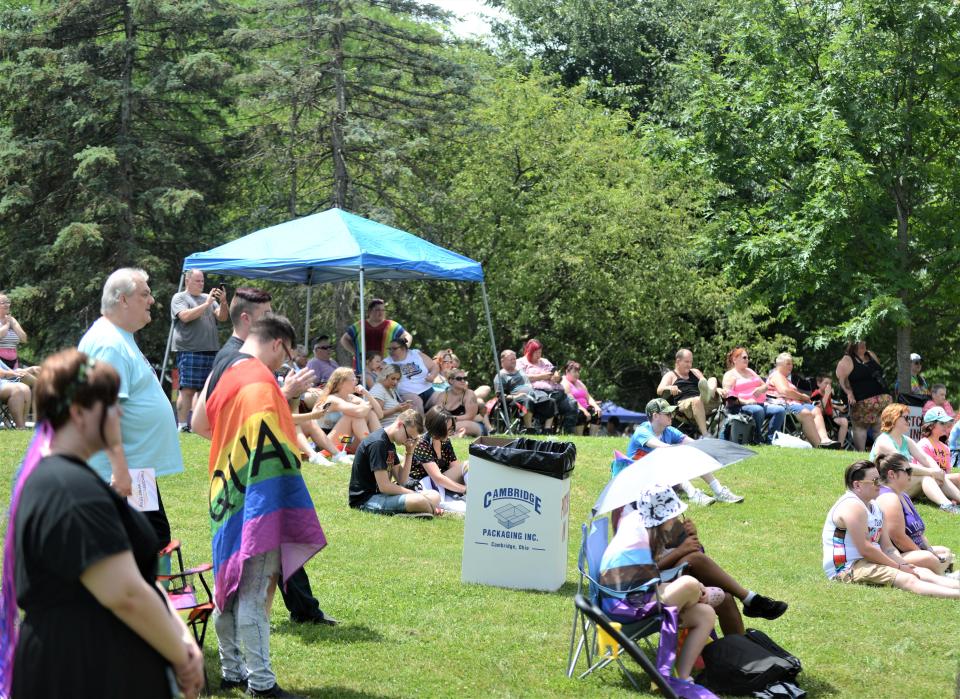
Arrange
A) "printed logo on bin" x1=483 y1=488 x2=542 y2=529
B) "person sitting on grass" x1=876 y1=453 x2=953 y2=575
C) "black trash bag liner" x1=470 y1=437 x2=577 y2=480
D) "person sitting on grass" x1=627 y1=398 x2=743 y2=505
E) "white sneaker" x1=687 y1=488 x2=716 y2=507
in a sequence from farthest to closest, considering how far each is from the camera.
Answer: "white sneaker" x1=687 y1=488 x2=716 y2=507 → "person sitting on grass" x1=627 y1=398 x2=743 y2=505 → "person sitting on grass" x1=876 y1=453 x2=953 y2=575 → "printed logo on bin" x1=483 y1=488 x2=542 y2=529 → "black trash bag liner" x1=470 y1=437 x2=577 y2=480

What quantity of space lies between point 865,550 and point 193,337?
7.75 metres

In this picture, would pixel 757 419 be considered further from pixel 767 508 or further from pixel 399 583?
pixel 399 583

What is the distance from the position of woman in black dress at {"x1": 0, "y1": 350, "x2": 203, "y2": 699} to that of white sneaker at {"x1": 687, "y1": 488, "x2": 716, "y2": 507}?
896 centimetres

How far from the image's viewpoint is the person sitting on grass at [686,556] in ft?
20.4

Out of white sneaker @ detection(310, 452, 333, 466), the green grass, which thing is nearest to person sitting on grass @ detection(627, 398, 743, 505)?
the green grass

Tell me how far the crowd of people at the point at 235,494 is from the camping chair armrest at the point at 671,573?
79 millimetres

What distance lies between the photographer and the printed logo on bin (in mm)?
7699

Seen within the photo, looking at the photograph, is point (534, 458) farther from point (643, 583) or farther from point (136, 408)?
point (136, 408)

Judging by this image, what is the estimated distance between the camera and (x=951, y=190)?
57.1 feet

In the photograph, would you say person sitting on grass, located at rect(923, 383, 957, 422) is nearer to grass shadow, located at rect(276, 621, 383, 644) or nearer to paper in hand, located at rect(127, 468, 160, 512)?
grass shadow, located at rect(276, 621, 383, 644)

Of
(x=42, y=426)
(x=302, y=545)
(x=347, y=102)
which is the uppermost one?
(x=347, y=102)

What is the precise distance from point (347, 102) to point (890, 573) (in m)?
16.1

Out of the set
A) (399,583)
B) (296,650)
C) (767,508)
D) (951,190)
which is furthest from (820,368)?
(296,650)

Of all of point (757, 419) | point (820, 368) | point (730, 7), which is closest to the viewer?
point (757, 419)
